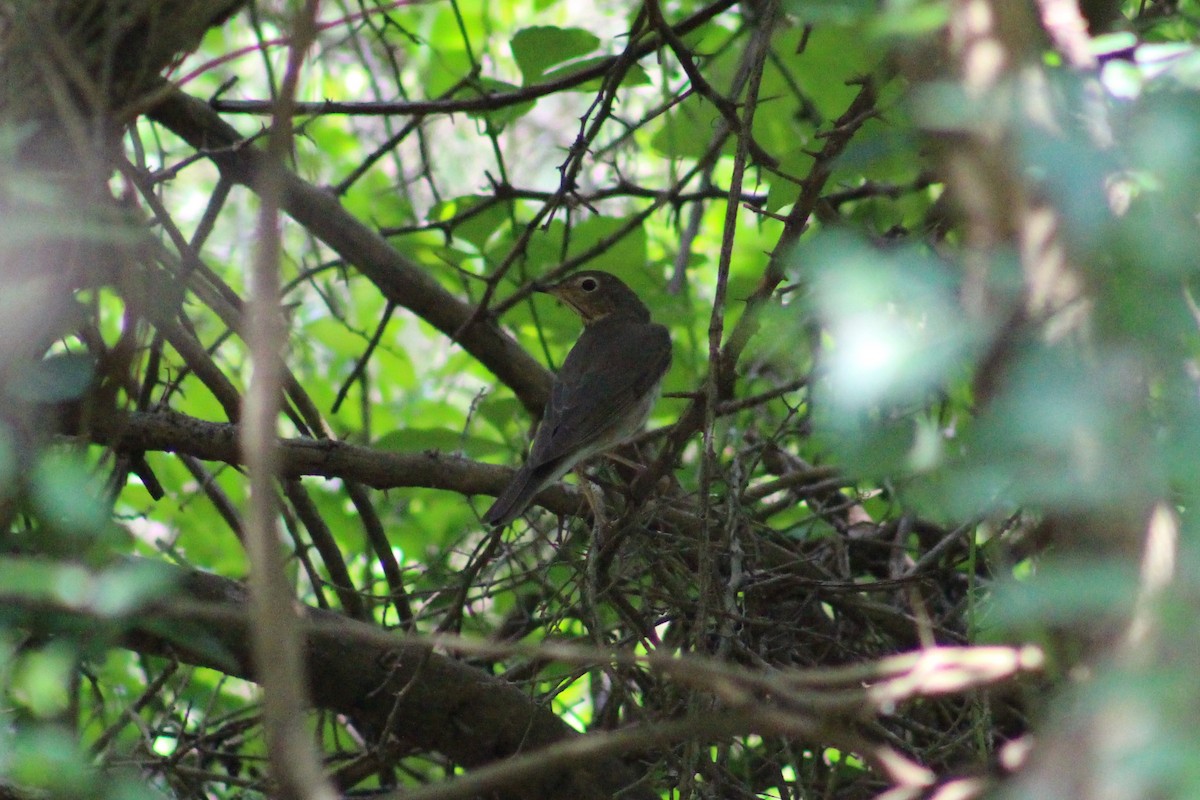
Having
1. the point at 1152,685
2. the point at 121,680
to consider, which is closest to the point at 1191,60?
the point at 1152,685

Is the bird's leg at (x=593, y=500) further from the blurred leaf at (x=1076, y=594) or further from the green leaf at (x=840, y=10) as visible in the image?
the blurred leaf at (x=1076, y=594)

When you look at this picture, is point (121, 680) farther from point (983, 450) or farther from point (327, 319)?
point (983, 450)

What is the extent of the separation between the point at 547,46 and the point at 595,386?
173 cm

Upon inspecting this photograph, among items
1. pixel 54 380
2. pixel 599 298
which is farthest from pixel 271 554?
pixel 599 298

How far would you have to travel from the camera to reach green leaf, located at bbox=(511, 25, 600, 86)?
3.80 m

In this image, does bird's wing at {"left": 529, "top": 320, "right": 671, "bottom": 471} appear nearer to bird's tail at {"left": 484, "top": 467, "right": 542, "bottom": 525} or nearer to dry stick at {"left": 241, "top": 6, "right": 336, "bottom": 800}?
bird's tail at {"left": 484, "top": 467, "right": 542, "bottom": 525}

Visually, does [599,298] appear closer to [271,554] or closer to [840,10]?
[840,10]

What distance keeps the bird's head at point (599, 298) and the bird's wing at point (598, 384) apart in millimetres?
97

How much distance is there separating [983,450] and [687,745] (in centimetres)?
130

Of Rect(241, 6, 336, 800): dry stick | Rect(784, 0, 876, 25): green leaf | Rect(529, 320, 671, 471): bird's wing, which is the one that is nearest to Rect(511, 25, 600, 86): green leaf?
Rect(529, 320, 671, 471): bird's wing

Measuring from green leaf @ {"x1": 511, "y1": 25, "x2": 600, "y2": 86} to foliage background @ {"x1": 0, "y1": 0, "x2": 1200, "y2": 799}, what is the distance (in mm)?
11

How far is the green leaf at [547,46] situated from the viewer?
380 centimetres

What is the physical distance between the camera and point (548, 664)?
4.23 m

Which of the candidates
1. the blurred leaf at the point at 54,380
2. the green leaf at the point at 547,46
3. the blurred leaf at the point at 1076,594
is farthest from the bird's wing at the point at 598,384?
the blurred leaf at the point at 1076,594
